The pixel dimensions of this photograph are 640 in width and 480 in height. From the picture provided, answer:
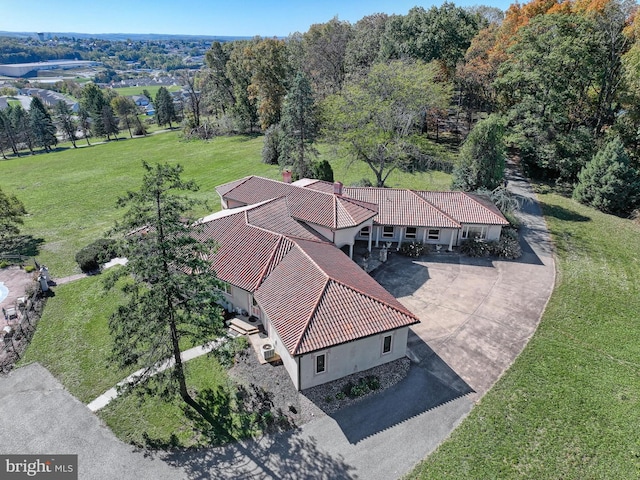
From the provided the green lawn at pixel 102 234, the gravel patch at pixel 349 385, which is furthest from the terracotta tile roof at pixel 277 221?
the gravel patch at pixel 349 385

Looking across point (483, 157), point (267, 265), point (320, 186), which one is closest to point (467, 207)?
point (483, 157)

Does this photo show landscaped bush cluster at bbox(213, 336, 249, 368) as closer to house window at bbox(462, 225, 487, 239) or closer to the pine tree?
house window at bbox(462, 225, 487, 239)

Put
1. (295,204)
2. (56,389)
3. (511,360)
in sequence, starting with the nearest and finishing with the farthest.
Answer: (56,389), (511,360), (295,204)

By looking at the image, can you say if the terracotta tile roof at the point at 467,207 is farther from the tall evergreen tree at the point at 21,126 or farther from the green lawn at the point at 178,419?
the tall evergreen tree at the point at 21,126

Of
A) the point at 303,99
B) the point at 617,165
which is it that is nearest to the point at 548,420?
the point at 617,165

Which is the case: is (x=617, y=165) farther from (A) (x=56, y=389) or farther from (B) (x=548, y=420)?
(A) (x=56, y=389)
